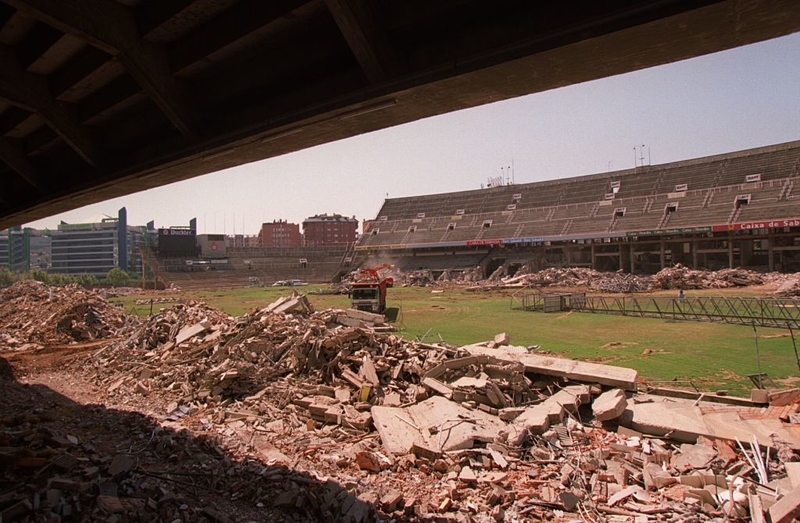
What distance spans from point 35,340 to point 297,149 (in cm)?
2028

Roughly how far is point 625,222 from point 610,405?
4807 cm

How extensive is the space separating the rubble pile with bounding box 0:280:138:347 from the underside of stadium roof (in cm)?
1725

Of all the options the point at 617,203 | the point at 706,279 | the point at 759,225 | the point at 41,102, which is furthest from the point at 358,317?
the point at 617,203

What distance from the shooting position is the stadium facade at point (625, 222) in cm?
4322

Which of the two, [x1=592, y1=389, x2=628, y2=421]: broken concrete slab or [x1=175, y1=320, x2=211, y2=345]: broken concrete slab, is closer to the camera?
[x1=592, y1=389, x2=628, y2=421]: broken concrete slab

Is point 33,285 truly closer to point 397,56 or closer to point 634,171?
point 397,56

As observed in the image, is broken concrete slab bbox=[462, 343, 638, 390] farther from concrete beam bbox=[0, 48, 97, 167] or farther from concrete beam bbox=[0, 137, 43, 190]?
Answer: concrete beam bbox=[0, 137, 43, 190]

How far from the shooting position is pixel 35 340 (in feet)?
62.9

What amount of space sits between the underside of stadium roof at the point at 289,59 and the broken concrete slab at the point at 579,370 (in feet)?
24.1

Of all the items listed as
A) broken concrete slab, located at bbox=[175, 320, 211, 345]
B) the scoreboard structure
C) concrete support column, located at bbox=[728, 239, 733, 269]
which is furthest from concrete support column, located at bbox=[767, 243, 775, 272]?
the scoreboard structure

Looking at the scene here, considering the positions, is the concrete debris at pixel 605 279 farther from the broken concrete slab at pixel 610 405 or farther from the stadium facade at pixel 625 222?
the broken concrete slab at pixel 610 405

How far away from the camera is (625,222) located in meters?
50.8

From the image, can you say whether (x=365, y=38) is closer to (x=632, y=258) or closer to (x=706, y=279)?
(x=706, y=279)

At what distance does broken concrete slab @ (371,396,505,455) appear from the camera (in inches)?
298
